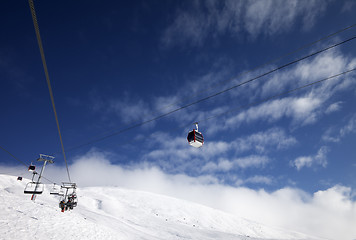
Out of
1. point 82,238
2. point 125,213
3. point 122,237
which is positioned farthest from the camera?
point 125,213

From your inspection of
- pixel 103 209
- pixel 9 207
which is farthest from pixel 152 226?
pixel 9 207

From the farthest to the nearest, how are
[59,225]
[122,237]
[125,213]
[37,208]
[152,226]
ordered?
[125,213], [152,226], [37,208], [122,237], [59,225]

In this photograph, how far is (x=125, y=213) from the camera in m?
63.1

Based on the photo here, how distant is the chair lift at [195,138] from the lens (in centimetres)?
1191

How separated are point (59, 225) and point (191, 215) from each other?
58.7 meters

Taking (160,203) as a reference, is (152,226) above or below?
below

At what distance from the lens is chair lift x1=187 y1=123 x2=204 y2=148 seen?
11.9 m

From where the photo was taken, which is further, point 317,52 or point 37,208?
point 37,208

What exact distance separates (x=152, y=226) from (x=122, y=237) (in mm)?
18489

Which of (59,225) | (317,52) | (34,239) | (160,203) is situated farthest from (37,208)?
(160,203)

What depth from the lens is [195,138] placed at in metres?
11.9

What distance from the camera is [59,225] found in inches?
1235

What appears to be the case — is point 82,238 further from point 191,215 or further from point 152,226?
point 191,215

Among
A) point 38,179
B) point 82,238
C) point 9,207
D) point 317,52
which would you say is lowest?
point 82,238
